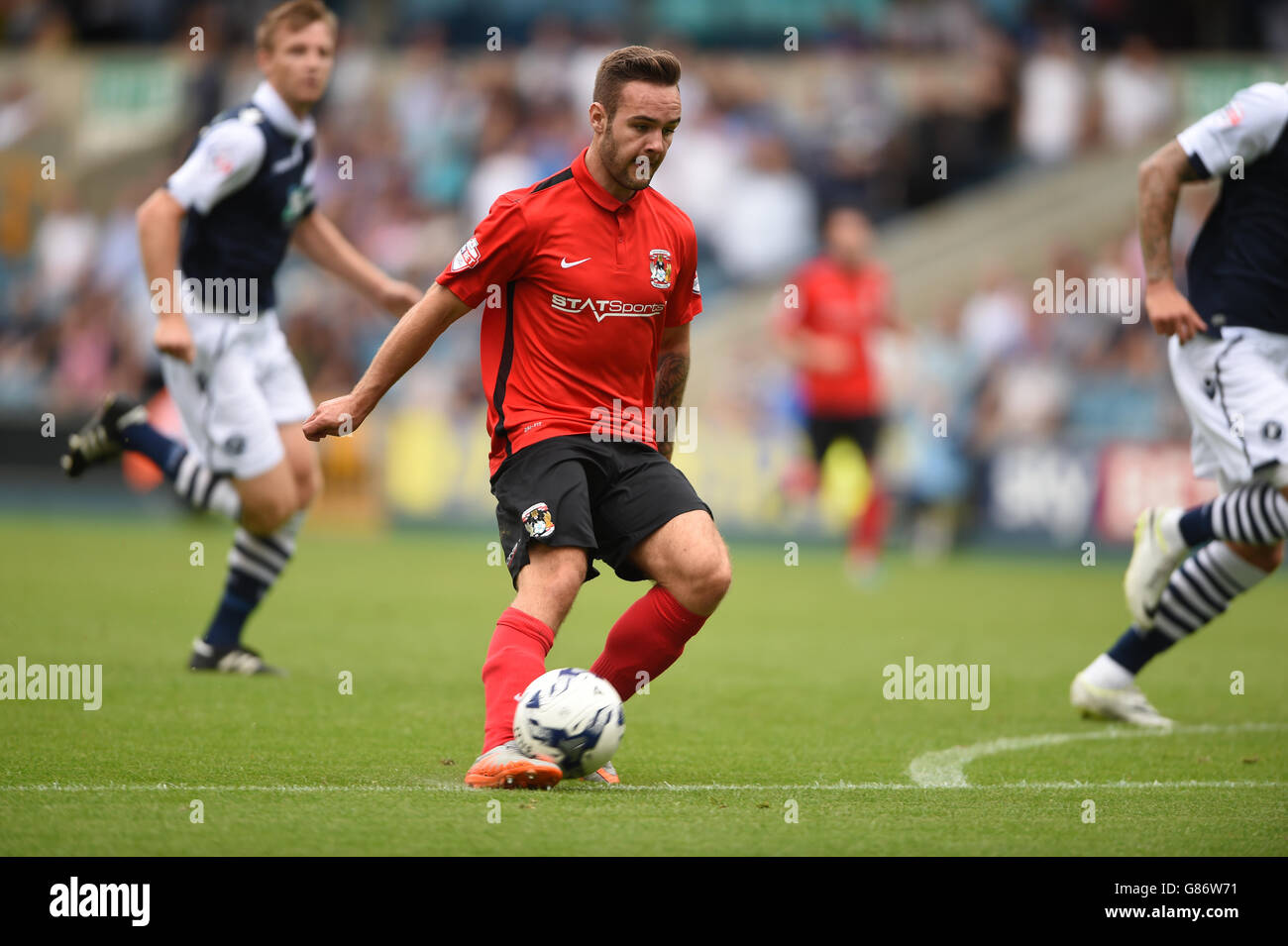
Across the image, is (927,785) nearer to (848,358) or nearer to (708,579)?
(708,579)

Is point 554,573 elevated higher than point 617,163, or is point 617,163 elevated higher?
point 617,163

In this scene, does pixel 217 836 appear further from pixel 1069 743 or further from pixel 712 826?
pixel 1069 743

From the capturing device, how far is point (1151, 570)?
6.88 meters

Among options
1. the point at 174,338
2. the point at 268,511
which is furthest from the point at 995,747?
the point at 174,338

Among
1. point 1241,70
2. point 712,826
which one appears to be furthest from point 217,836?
point 1241,70

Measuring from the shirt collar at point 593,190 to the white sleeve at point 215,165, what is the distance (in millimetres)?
2623

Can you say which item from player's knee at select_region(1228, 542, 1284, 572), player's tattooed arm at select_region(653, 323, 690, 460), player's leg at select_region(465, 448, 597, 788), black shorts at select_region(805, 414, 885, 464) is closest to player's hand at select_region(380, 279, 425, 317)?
player's tattooed arm at select_region(653, 323, 690, 460)

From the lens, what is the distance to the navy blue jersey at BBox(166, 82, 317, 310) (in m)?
7.50

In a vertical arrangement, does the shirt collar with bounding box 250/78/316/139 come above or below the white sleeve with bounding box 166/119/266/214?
above

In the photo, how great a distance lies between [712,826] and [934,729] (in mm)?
2399

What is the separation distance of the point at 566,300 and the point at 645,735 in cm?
193

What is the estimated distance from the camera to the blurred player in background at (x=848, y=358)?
551 inches

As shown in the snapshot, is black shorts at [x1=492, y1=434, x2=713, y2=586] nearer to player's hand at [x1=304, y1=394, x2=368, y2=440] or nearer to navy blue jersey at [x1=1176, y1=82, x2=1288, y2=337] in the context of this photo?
player's hand at [x1=304, y1=394, x2=368, y2=440]

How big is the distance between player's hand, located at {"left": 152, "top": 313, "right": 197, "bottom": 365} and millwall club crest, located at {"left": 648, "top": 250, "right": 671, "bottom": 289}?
2.69 metres
